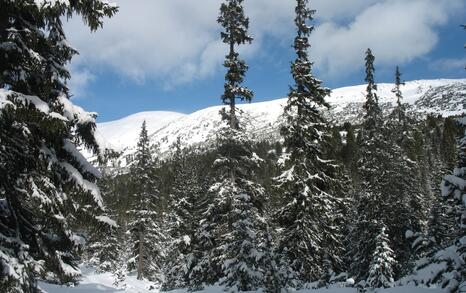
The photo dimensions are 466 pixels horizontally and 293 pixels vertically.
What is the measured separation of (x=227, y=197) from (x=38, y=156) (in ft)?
48.4

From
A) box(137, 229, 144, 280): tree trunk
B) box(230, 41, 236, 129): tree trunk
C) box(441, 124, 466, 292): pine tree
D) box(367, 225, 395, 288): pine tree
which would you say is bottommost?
box(137, 229, 144, 280): tree trunk

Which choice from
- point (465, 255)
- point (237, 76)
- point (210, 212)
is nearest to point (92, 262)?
point (210, 212)

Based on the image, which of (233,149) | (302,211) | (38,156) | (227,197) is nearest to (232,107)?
(233,149)

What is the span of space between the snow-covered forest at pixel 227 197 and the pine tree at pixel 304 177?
0.24 feet

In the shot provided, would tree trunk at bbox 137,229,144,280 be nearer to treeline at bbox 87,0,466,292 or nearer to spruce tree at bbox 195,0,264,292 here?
treeline at bbox 87,0,466,292

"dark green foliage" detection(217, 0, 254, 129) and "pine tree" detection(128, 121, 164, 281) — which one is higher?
"dark green foliage" detection(217, 0, 254, 129)

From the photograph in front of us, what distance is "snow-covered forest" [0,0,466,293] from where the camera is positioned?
8633 mm

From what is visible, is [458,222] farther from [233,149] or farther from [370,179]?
[370,179]

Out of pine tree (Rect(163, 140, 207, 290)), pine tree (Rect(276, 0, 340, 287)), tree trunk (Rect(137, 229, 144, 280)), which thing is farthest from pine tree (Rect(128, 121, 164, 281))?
pine tree (Rect(276, 0, 340, 287))

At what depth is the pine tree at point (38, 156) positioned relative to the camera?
7.87 metres

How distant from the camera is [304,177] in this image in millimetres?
22188

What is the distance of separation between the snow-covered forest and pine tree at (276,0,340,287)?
74mm

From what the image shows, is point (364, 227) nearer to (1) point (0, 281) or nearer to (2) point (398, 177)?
(2) point (398, 177)

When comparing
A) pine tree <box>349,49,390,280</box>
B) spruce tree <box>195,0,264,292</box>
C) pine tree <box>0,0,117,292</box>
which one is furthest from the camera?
pine tree <box>349,49,390,280</box>
